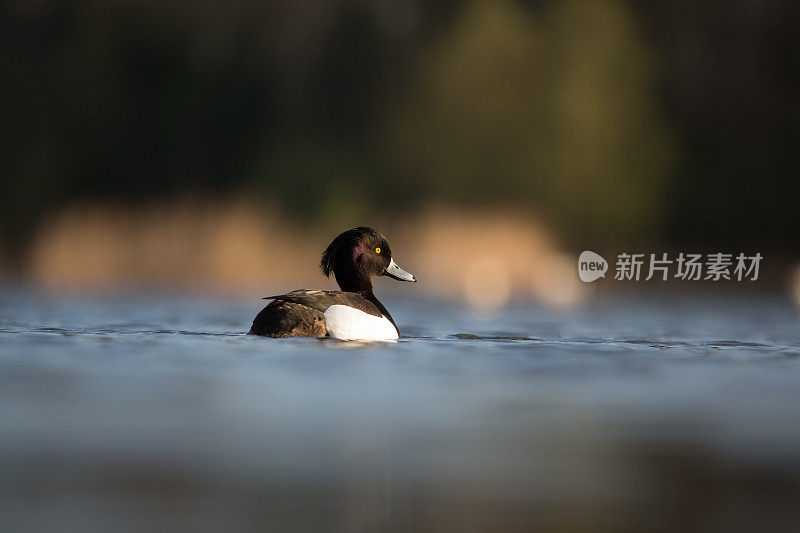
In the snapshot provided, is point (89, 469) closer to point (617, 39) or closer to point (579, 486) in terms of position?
point (579, 486)

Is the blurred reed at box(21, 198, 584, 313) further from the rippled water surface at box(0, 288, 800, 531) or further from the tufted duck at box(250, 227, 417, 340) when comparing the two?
the rippled water surface at box(0, 288, 800, 531)

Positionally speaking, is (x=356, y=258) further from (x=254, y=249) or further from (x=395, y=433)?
(x=254, y=249)

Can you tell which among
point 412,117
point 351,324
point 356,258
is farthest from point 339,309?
point 412,117

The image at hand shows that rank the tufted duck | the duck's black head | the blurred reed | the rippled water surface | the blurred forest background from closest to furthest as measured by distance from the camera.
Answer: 1. the rippled water surface
2. the tufted duck
3. the duck's black head
4. the blurred reed
5. the blurred forest background

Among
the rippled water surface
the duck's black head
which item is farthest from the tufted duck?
Answer: the rippled water surface

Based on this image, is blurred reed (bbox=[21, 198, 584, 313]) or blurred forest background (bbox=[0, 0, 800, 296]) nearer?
blurred reed (bbox=[21, 198, 584, 313])

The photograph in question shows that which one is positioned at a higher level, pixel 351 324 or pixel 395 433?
pixel 351 324

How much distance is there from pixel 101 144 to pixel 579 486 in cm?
2623

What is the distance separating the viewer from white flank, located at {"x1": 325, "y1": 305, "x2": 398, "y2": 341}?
909cm

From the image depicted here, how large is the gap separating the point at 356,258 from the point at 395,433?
4.80 meters

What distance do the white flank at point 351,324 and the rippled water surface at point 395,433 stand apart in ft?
0.75

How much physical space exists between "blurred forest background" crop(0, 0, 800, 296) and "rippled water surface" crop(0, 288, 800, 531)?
58.2 feet

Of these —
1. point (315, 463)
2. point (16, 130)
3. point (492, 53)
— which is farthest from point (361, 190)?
point (315, 463)

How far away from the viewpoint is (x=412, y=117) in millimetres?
29250
